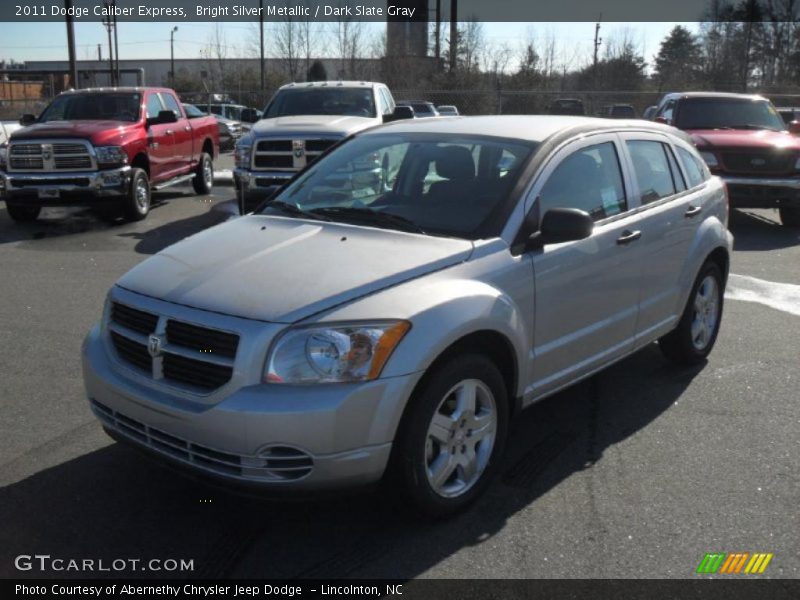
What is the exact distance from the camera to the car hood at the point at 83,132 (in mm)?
11859

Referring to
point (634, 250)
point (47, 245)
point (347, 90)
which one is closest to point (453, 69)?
point (347, 90)

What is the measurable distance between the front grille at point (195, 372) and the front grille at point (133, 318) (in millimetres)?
199

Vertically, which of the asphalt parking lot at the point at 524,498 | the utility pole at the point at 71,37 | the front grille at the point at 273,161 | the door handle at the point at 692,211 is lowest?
the asphalt parking lot at the point at 524,498

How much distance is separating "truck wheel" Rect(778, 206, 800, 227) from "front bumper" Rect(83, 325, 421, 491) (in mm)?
10982

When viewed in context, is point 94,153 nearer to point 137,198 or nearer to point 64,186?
point 64,186

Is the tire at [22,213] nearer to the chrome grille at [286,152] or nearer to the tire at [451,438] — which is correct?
the chrome grille at [286,152]

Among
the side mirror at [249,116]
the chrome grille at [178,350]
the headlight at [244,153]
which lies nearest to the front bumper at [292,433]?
the chrome grille at [178,350]

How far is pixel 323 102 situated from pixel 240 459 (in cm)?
1030

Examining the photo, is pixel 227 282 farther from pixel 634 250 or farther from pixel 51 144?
pixel 51 144

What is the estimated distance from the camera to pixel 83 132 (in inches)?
468

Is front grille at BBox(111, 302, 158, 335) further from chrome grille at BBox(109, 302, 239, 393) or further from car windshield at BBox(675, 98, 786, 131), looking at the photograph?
car windshield at BBox(675, 98, 786, 131)

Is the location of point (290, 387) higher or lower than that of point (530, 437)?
higher

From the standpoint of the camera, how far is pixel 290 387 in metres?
3.25

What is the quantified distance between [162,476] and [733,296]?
6.15m
